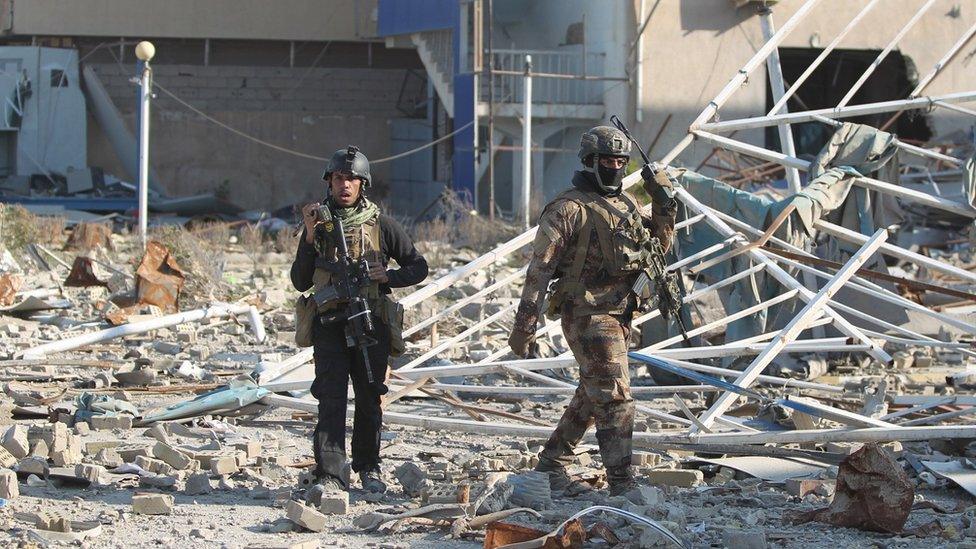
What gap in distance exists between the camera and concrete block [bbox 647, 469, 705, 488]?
22.5 feet

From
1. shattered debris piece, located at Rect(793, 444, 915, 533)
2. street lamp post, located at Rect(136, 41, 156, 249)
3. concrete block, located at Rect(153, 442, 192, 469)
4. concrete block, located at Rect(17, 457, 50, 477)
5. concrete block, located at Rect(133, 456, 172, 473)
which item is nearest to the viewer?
shattered debris piece, located at Rect(793, 444, 915, 533)

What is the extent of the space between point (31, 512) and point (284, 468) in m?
1.49

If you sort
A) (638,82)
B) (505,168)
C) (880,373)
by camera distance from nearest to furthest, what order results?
(880,373) < (638,82) < (505,168)

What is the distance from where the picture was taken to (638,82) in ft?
77.5

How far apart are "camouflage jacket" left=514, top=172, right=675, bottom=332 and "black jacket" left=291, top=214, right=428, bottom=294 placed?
0.51 m

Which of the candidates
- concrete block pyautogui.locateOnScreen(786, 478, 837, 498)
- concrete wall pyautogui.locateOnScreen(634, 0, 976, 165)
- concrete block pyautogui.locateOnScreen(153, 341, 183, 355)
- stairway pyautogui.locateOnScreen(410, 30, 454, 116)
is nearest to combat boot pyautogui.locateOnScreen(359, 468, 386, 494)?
concrete block pyautogui.locateOnScreen(786, 478, 837, 498)

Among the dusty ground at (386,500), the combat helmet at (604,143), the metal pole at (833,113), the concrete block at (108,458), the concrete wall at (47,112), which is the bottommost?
the dusty ground at (386,500)

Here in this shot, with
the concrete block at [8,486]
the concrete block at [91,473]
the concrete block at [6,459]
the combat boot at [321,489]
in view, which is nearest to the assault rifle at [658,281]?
the combat boot at [321,489]

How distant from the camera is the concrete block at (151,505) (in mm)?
6098

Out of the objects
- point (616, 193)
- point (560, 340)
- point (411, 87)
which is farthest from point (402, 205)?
point (616, 193)

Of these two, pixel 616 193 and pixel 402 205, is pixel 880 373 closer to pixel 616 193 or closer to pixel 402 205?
pixel 616 193

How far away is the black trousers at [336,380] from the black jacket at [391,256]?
8.0 inches

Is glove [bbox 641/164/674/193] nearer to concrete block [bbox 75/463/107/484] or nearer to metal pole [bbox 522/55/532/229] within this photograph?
concrete block [bbox 75/463/107/484]

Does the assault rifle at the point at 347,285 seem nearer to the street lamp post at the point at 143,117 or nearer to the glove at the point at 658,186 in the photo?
the glove at the point at 658,186
